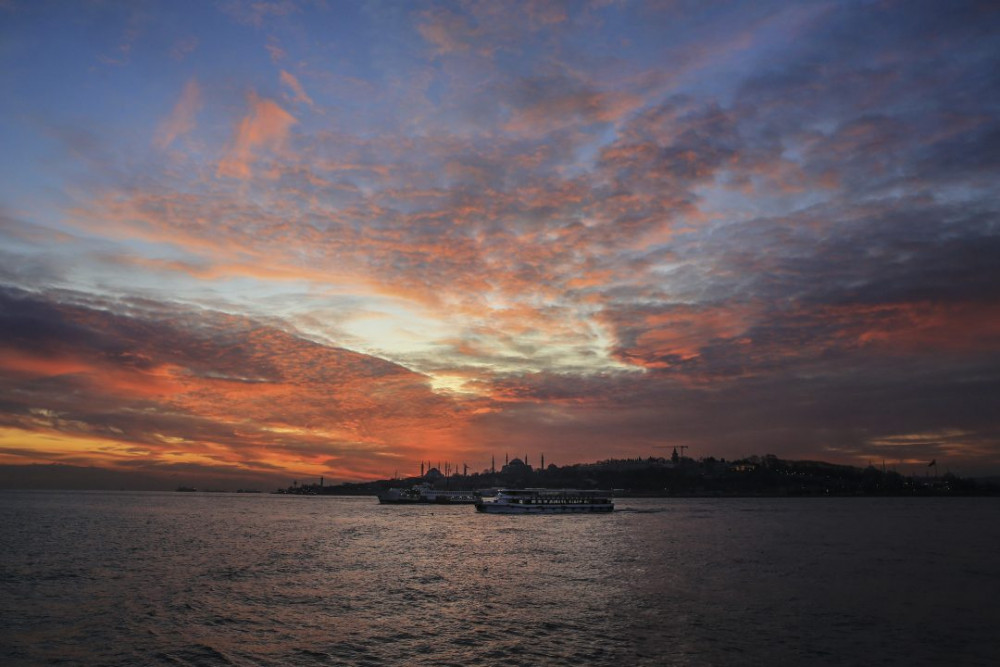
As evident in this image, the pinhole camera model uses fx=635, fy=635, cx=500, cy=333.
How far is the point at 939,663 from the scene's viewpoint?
32.5 meters

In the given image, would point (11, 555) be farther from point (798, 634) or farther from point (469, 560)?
point (798, 634)

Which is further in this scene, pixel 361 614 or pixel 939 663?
pixel 361 614

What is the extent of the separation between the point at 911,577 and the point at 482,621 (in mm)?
45750

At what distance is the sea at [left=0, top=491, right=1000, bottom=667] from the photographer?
33406 mm

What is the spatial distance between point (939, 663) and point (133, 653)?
41787 millimetres

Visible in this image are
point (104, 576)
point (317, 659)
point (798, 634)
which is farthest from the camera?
point (104, 576)

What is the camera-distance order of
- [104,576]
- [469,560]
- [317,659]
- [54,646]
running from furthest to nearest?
[469,560] → [104,576] → [54,646] → [317,659]

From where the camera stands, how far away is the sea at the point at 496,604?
3341 centimetres

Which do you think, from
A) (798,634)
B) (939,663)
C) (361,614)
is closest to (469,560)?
(361,614)

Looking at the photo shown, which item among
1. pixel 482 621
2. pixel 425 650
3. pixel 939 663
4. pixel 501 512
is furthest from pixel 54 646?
pixel 501 512

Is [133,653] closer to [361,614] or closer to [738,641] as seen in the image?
[361,614]

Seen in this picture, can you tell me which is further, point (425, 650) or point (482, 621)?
point (482, 621)

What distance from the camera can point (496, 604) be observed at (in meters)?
45.9

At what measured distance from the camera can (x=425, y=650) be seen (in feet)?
110
